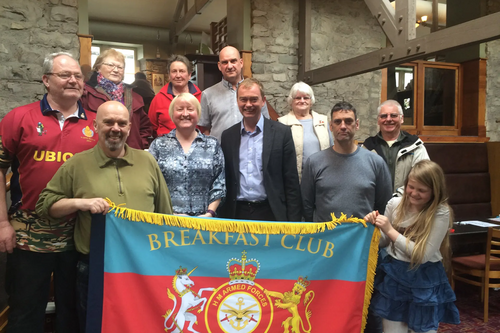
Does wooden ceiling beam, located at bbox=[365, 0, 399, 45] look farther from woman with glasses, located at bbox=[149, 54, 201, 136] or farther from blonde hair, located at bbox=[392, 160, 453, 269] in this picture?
blonde hair, located at bbox=[392, 160, 453, 269]

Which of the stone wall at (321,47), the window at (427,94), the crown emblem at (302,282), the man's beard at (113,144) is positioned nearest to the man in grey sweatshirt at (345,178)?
the crown emblem at (302,282)

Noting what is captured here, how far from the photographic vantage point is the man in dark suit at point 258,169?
236 centimetres

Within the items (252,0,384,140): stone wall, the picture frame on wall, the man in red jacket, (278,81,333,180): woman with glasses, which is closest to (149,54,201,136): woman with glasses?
(278,81,333,180): woman with glasses

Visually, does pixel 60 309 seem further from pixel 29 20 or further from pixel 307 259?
pixel 29 20

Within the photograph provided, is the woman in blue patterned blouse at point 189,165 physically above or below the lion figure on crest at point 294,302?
above

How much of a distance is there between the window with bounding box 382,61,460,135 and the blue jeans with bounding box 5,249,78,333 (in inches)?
226

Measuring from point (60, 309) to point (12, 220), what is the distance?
54 centimetres

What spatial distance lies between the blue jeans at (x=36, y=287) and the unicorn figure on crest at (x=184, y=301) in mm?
581

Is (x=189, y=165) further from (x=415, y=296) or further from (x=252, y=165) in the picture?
(x=415, y=296)

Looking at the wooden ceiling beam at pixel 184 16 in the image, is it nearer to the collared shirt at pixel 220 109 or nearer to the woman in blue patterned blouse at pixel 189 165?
the collared shirt at pixel 220 109

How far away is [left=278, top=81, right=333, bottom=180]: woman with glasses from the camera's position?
9.39 ft

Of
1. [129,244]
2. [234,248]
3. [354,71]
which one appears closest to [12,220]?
[129,244]

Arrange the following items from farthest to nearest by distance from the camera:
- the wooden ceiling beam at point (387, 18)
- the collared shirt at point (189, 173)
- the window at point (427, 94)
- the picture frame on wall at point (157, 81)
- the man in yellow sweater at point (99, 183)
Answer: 1. the picture frame on wall at point (157, 81)
2. the window at point (427, 94)
3. the wooden ceiling beam at point (387, 18)
4. the collared shirt at point (189, 173)
5. the man in yellow sweater at point (99, 183)

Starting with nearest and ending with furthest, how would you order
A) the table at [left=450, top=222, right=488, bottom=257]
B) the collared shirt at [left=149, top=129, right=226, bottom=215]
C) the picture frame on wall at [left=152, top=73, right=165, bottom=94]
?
the collared shirt at [left=149, top=129, right=226, bottom=215]
the table at [left=450, top=222, right=488, bottom=257]
the picture frame on wall at [left=152, top=73, right=165, bottom=94]
